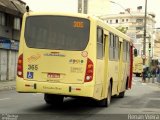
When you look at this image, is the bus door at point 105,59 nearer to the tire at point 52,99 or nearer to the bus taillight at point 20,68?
the tire at point 52,99

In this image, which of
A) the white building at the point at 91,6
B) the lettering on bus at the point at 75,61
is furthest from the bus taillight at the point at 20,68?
the white building at the point at 91,6

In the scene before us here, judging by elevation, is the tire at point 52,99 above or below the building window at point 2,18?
below

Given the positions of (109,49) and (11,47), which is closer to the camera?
(109,49)

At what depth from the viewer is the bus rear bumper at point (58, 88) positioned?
51.7 ft

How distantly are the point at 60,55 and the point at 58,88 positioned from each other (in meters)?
1.02

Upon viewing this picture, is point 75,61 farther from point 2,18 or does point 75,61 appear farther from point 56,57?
point 2,18

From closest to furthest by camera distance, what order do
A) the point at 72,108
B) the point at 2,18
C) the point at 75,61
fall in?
1. the point at 75,61
2. the point at 72,108
3. the point at 2,18

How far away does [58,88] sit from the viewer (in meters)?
15.9

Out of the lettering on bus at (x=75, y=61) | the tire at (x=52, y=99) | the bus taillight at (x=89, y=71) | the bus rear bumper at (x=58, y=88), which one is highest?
the lettering on bus at (x=75, y=61)

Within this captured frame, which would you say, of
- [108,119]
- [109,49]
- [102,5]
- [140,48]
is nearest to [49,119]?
[108,119]

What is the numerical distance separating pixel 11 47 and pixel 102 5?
11373 cm

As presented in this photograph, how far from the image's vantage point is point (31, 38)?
54.4ft

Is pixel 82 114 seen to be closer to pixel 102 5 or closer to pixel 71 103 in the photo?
pixel 71 103

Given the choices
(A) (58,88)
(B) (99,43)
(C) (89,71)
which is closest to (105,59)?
(B) (99,43)
